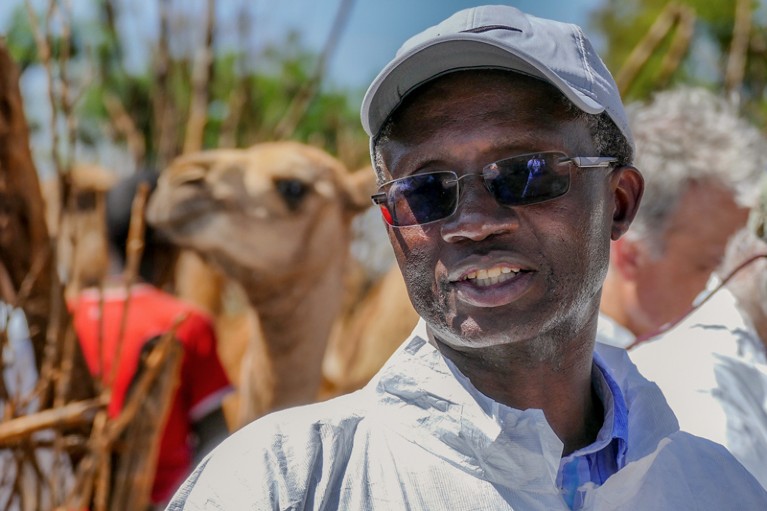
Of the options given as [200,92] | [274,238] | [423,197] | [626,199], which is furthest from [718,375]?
[200,92]

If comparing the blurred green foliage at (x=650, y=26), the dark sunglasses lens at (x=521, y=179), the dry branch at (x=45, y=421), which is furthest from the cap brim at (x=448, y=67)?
the blurred green foliage at (x=650, y=26)

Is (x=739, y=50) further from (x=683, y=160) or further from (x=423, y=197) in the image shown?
(x=423, y=197)

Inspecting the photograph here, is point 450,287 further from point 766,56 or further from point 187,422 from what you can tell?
point 766,56

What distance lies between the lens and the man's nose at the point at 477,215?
1674 mm

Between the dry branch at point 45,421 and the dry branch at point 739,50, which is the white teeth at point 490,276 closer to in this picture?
the dry branch at point 45,421

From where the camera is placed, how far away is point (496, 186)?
5.51ft

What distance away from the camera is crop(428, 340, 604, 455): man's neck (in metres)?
1.72

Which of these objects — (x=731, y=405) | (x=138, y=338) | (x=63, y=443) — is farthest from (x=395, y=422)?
(x=138, y=338)

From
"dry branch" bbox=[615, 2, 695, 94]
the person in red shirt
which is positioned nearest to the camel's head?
the person in red shirt

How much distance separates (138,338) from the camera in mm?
4078

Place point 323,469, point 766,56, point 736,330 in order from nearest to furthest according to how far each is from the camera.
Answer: point 323,469 → point 736,330 → point 766,56

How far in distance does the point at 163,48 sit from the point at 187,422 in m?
2.51

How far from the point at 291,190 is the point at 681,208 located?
2.71 metres

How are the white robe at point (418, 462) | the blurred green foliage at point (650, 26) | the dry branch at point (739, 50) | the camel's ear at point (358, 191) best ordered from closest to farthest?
the white robe at point (418, 462)
the camel's ear at point (358, 191)
the dry branch at point (739, 50)
the blurred green foliage at point (650, 26)
